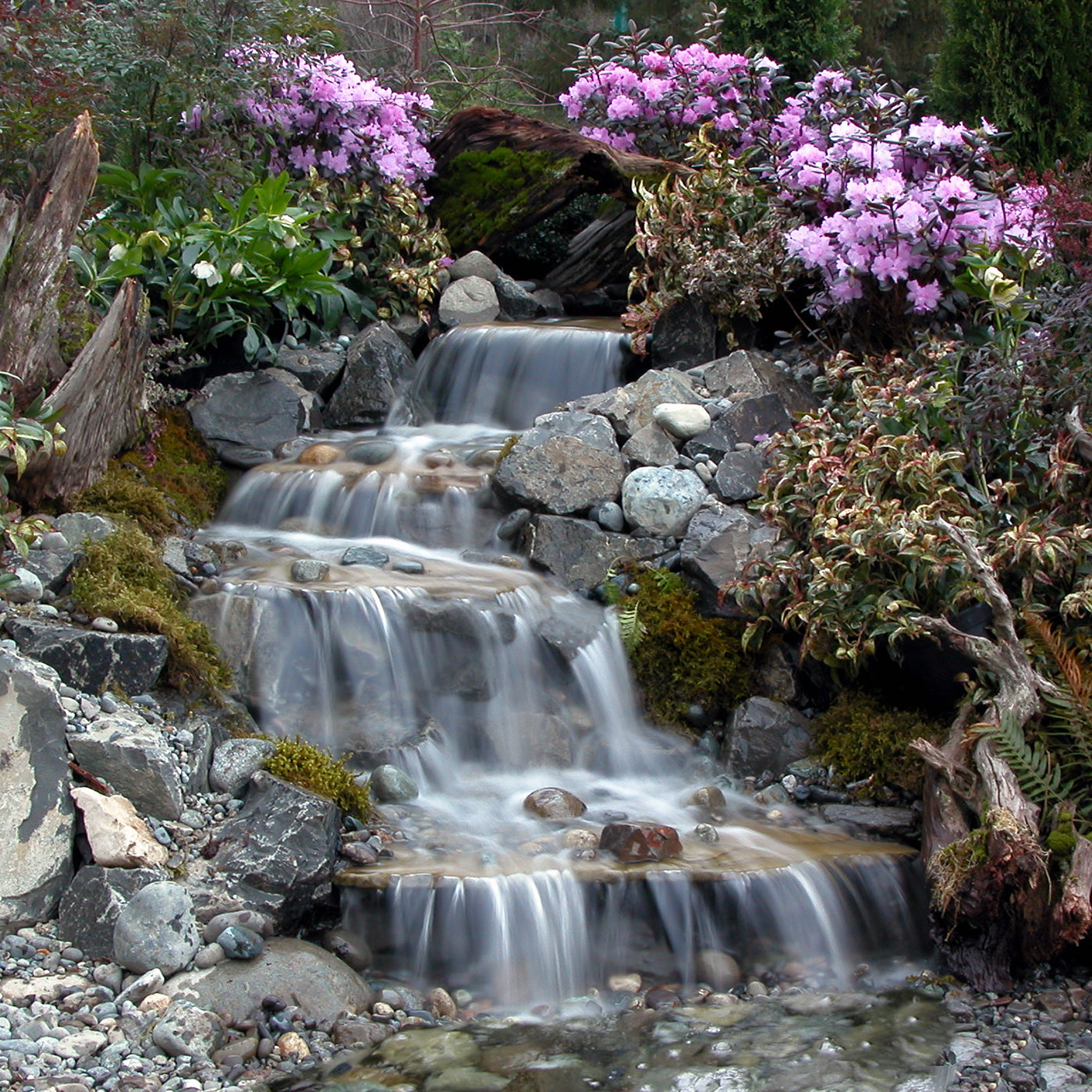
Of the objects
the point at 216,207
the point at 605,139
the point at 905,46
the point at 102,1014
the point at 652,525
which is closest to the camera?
the point at 102,1014

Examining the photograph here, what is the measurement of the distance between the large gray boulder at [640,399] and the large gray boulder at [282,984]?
3837 millimetres

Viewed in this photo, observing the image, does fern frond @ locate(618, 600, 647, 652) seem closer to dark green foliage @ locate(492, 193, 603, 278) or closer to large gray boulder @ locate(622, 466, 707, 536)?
large gray boulder @ locate(622, 466, 707, 536)

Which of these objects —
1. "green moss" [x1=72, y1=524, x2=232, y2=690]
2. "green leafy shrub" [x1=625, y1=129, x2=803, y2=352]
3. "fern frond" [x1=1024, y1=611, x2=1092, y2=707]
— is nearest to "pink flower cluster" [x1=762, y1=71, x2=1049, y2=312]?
"green leafy shrub" [x1=625, y1=129, x2=803, y2=352]

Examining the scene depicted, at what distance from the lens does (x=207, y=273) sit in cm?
723

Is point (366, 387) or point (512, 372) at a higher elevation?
point (512, 372)

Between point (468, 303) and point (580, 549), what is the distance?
3383mm

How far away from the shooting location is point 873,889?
4.65 m

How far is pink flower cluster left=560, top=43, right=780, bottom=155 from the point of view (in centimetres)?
923

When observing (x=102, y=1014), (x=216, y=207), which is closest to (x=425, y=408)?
(x=216, y=207)

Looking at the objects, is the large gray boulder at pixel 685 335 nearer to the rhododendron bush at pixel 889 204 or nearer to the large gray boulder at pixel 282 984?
the rhododendron bush at pixel 889 204

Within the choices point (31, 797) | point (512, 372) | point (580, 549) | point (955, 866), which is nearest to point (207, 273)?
point (512, 372)

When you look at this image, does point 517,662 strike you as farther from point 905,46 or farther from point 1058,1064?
point 905,46

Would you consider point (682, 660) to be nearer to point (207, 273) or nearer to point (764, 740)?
point (764, 740)

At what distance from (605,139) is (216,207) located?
3.36 meters
